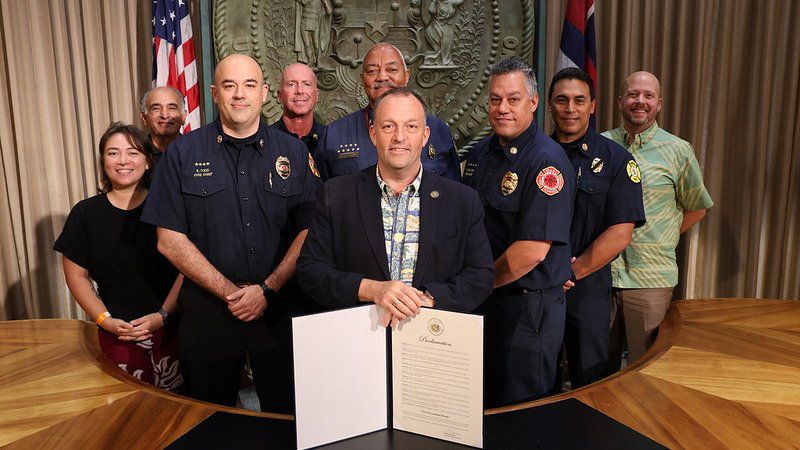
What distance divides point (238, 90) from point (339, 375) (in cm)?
121

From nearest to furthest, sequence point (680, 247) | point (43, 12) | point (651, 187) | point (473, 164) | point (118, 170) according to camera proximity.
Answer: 1. point (118, 170)
2. point (473, 164)
3. point (651, 187)
4. point (43, 12)
5. point (680, 247)

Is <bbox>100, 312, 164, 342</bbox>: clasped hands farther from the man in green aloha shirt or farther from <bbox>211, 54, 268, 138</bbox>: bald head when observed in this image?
the man in green aloha shirt

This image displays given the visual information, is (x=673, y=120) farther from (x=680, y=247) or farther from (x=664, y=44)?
(x=680, y=247)

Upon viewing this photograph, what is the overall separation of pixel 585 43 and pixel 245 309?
272 centimetres

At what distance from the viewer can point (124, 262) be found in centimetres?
246

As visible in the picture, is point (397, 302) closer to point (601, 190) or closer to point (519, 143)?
point (519, 143)

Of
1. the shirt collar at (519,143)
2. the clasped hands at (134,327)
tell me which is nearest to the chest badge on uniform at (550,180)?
the shirt collar at (519,143)

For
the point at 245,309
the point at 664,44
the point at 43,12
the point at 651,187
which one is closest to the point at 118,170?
the point at 245,309

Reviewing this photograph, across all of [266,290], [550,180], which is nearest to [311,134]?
[266,290]

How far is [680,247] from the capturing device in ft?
13.3

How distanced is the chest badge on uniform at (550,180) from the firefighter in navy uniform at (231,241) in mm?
863

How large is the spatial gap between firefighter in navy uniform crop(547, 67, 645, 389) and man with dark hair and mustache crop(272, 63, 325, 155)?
52.3 inches

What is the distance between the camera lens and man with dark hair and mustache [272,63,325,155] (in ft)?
10.8

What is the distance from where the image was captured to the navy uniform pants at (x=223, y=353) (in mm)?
2229
